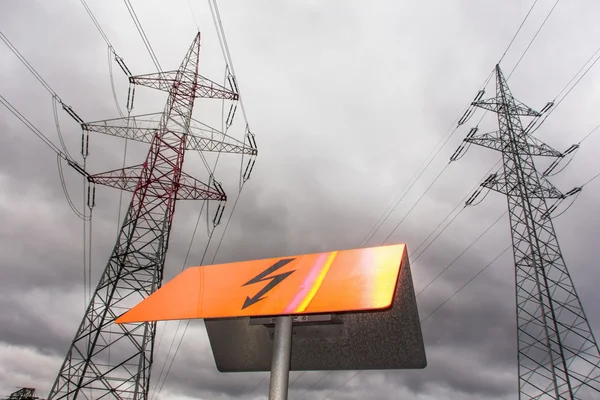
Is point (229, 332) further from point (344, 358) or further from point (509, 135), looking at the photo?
point (509, 135)

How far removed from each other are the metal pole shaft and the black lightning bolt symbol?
0.34 metres

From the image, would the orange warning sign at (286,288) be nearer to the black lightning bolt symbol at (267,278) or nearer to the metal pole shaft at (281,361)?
the black lightning bolt symbol at (267,278)

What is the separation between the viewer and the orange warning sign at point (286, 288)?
214 centimetres

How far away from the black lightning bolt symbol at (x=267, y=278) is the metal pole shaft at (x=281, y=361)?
34 centimetres

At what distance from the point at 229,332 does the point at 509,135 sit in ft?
64.0

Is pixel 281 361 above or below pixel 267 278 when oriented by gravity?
below

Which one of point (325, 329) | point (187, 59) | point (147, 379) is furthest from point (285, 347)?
point (187, 59)

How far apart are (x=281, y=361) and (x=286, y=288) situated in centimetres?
58

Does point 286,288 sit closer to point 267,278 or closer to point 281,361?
point 267,278

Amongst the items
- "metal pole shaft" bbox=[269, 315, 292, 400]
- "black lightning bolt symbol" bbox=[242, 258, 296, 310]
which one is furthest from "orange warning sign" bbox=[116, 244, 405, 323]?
"metal pole shaft" bbox=[269, 315, 292, 400]

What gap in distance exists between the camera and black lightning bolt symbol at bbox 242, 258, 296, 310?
8.08 ft

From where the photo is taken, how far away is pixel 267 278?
2.78 m

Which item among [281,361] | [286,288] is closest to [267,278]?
[286,288]

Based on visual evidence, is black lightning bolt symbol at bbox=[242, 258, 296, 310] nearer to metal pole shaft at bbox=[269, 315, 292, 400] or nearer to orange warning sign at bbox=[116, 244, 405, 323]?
orange warning sign at bbox=[116, 244, 405, 323]
